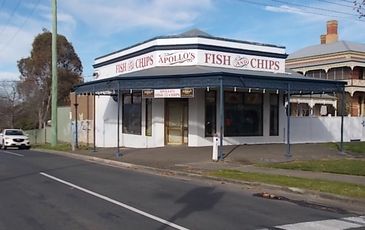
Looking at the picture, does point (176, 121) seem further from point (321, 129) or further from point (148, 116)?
point (321, 129)

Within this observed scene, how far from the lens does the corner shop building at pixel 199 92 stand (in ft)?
80.0

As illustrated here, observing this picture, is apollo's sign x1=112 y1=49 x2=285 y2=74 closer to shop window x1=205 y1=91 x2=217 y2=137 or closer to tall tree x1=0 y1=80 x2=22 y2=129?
shop window x1=205 y1=91 x2=217 y2=137

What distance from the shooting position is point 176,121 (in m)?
27.1

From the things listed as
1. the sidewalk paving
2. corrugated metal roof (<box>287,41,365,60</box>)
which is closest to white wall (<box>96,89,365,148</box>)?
the sidewalk paving

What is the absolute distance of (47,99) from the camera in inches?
2416

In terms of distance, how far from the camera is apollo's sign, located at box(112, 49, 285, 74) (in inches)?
1040

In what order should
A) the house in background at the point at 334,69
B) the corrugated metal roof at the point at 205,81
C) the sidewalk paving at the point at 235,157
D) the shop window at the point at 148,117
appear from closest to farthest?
the sidewalk paving at the point at 235,157 → the corrugated metal roof at the point at 205,81 → the shop window at the point at 148,117 → the house in background at the point at 334,69

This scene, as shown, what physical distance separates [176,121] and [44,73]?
37817 mm

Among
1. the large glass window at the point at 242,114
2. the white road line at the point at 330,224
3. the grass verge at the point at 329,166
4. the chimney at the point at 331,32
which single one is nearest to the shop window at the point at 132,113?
the large glass window at the point at 242,114

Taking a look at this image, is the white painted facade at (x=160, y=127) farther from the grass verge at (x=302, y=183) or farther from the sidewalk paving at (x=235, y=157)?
the grass verge at (x=302, y=183)

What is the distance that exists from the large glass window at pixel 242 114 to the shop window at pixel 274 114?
3.00 ft

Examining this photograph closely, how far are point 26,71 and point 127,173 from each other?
47591 millimetres

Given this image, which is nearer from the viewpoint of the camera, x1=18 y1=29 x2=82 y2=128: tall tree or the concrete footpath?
the concrete footpath

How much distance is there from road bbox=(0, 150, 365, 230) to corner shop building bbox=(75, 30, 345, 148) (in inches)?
383
